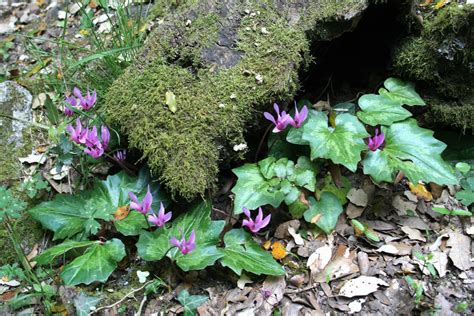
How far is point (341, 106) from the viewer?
9.58 feet

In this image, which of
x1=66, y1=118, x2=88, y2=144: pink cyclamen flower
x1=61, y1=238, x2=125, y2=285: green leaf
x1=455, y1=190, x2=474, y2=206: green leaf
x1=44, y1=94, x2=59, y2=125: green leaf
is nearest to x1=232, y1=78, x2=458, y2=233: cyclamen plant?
x1=455, y1=190, x2=474, y2=206: green leaf

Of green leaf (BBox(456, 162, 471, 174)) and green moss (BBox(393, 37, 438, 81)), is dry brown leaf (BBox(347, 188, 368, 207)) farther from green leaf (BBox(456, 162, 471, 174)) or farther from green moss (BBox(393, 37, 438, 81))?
green moss (BBox(393, 37, 438, 81))

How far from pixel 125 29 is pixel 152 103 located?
1.20 m

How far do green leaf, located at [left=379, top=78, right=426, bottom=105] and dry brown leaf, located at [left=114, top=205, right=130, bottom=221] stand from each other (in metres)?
1.61

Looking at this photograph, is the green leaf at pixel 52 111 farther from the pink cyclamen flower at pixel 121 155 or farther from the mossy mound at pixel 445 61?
the mossy mound at pixel 445 61

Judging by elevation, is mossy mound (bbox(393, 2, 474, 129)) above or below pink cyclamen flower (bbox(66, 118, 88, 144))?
above

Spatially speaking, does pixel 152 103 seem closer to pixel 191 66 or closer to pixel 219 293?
pixel 191 66

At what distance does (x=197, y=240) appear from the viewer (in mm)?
2375


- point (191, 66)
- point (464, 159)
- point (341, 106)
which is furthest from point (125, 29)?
point (464, 159)

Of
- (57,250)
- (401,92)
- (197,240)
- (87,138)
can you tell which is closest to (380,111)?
(401,92)

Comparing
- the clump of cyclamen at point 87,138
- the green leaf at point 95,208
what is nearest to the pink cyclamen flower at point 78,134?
the clump of cyclamen at point 87,138

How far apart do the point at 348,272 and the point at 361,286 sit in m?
0.10

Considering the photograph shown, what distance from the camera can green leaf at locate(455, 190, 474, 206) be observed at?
8.49 feet

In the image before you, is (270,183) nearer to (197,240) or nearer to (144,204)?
(197,240)
